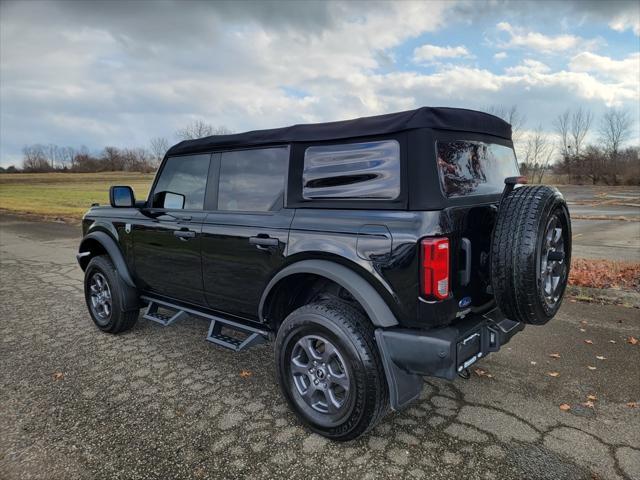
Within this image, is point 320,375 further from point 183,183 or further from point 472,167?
point 183,183

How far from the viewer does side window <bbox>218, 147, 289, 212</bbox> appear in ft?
10.2

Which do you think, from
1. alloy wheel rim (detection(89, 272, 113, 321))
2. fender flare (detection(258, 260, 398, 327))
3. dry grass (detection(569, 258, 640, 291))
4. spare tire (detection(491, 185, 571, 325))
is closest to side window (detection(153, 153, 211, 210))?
alloy wheel rim (detection(89, 272, 113, 321))

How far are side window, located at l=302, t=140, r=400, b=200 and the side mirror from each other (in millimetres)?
2139

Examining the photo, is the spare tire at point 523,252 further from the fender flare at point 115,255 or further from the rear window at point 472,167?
the fender flare at point 115,255

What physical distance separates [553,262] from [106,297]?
4093 millimetres

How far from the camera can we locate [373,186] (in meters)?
2.64

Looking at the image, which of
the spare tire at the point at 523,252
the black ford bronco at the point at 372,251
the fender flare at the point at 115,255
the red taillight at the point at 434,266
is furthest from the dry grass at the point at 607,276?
the fender flare at the point at 115,255

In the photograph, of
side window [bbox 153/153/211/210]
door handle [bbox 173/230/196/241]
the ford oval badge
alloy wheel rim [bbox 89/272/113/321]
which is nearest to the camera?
the ford oval badge

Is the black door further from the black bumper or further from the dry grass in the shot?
the dry grass

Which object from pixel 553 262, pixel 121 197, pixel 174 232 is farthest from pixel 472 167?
pixel 121 197

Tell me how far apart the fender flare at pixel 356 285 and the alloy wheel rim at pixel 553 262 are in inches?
37.8

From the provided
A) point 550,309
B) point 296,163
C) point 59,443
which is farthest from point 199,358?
point 550,309

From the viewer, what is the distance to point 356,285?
2.54 meters

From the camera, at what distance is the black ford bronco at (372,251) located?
95.6 inches
